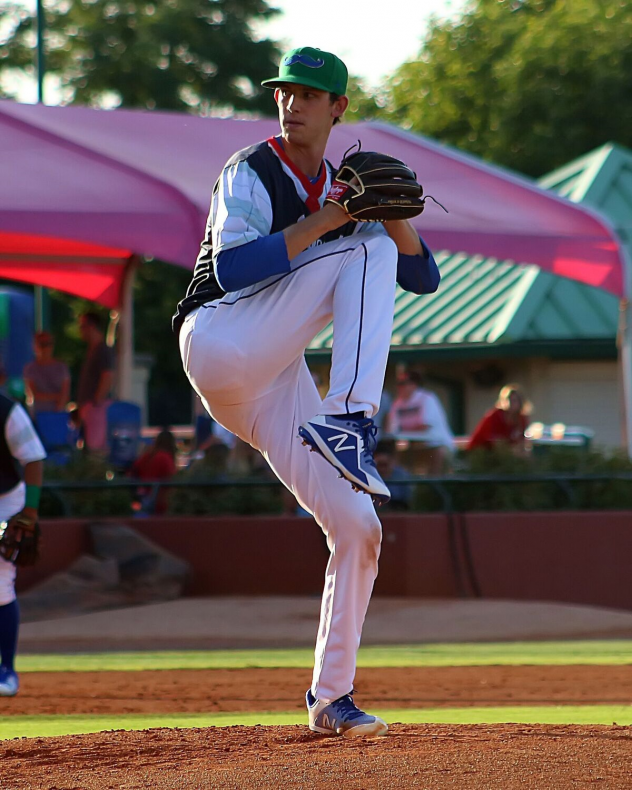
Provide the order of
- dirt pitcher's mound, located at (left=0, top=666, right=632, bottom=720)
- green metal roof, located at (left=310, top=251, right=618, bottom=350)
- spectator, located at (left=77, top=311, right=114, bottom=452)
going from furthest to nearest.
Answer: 1. green metal roof, located at (left=310, top=251, right=618, bottom=350)
2. spectator, located at (left=77, top=311, right=114, bottom=452)
3. dirt pitcher's mound, located at (left=0, top=666, right=632, bottom=720)

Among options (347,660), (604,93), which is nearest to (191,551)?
(347,660)

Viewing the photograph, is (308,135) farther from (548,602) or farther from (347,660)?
(548,602)

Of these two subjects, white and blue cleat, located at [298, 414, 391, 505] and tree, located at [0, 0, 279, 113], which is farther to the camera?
tree, located at [0, 0, 279, 113]

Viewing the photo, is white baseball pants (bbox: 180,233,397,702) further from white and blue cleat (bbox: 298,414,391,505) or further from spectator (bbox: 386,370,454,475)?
spectator (bbox: 386,370,454,475)

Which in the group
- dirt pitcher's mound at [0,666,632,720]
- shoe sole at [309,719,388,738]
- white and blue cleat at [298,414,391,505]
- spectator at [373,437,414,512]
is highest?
white and blue cleat at [298,414,391,505]

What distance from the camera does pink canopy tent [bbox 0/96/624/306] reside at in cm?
1125

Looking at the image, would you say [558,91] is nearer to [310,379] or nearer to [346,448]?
[310,379]

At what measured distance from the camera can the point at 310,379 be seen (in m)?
4.79

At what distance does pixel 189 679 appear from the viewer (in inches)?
314

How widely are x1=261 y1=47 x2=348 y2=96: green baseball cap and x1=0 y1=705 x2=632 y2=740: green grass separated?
287 cm

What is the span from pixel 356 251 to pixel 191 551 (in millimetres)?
7408

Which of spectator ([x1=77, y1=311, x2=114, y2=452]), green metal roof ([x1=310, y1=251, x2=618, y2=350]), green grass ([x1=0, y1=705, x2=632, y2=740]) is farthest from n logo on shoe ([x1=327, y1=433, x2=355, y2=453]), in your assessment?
green metal roof ([x1=310, y1=251, x2=618, y2=350])

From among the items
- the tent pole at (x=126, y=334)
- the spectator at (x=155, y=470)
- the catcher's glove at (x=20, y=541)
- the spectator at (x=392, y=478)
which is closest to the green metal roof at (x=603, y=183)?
the tent pole at (x=126, y=334)

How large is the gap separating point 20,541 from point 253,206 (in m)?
3.33
